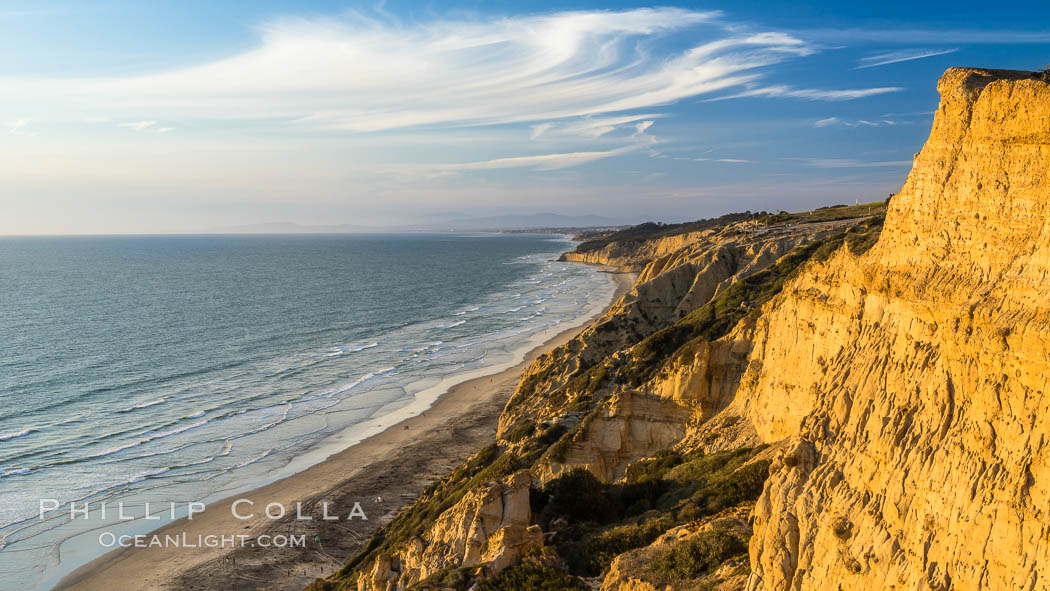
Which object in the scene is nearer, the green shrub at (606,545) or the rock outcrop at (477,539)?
the green shrub at (606,545)

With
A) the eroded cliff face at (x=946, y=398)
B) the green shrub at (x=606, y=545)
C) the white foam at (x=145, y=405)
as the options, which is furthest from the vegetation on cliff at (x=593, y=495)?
the white foam at (x=145, y=405)

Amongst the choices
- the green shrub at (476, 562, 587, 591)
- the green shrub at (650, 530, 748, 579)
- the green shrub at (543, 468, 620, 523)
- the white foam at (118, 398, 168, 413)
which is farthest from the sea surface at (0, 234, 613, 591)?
the green shrub at (650, 530, 748, 579)

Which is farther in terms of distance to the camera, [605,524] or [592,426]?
[592,426]

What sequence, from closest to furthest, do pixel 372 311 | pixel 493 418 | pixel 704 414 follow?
pixel 704 414 → pixel 493 418 → pixel 372 311

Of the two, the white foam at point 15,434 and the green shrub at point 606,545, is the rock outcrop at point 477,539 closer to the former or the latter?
the green shrub at point 606,545

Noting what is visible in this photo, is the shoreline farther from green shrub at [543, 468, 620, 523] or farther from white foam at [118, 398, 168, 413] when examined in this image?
white foam at [118, 398, 168, 413]

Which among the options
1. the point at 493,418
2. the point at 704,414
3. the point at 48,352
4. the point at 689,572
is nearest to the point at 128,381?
the point at 48,352

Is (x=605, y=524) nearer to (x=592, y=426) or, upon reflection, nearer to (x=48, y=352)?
(x=592, y=426)
